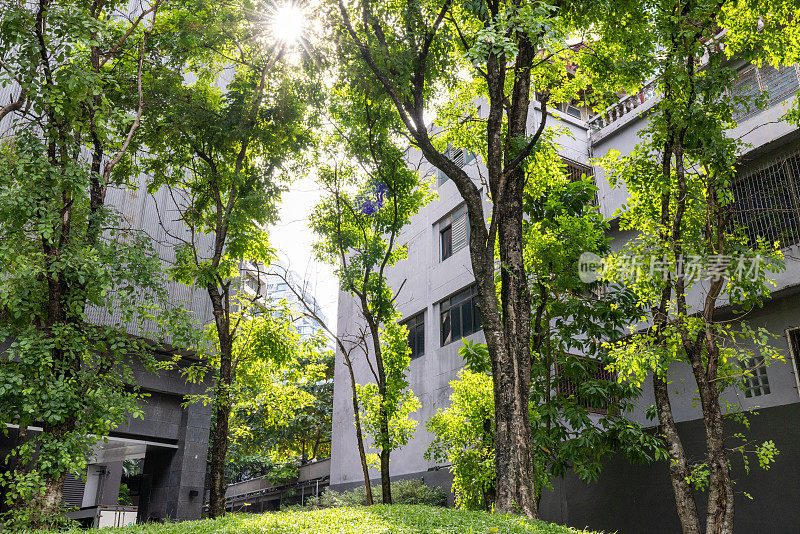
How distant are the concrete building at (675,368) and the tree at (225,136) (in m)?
6.51

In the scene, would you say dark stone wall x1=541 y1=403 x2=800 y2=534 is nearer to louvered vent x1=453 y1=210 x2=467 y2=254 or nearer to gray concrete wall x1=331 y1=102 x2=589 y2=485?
gray concrete wall x1=331 y1=102 x2=589 y2=485

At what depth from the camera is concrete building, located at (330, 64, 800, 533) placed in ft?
36.5

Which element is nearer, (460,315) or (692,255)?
(692,255)

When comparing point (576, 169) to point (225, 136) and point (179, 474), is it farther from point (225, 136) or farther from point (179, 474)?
point (179, 474)

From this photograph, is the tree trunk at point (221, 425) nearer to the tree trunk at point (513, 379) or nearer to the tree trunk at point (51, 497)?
the tree trunk at point (51, 497)

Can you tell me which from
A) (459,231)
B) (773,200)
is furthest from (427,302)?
(773,200)

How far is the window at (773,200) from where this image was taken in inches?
480

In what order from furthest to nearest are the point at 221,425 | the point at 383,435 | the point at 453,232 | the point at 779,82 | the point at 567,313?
the point at 453,232, the point at 383,435, the point at 779,82, the point at 221,425, the point at 567,313

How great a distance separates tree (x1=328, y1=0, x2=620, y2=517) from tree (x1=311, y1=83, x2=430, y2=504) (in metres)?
2.21

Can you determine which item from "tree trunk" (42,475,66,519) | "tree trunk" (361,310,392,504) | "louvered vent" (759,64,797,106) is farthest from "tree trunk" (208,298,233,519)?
"louvered vent" (759,64,797,106)

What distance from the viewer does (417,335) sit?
907 inches

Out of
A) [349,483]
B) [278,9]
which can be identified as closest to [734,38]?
[278,9]

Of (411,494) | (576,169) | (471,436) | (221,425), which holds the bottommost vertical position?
(411,494)

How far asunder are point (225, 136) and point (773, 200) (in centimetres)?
1172
